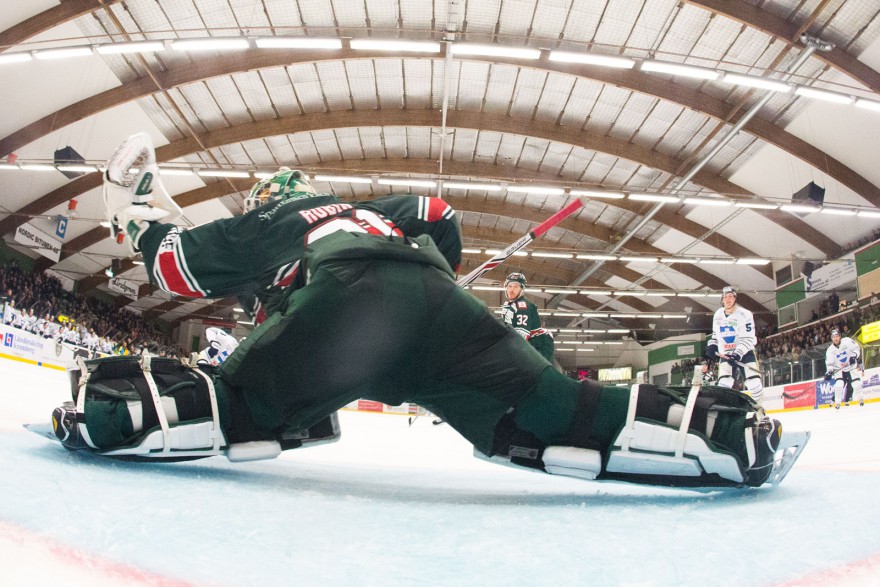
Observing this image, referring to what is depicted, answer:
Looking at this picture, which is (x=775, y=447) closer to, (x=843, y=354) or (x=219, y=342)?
(x=219, y=342)

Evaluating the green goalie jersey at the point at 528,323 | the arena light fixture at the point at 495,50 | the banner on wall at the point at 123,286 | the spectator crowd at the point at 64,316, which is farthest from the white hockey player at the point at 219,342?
the banner on wall at the point at 123,286

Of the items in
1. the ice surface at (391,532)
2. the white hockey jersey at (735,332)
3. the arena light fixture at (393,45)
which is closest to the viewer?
the ice surface at (391,532)

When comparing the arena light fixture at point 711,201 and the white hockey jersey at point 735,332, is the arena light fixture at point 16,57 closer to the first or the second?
the white hockey jersey at point 735,332

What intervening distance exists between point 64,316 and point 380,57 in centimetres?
Result: 1450

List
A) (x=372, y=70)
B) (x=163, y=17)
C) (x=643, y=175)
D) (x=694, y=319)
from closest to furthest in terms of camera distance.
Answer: (x=163, y=17), (x=372, y=70), (x=643, y=175), (x=694, y=319)

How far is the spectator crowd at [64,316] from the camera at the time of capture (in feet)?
46.3

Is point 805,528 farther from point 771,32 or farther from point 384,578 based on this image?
point 771,32

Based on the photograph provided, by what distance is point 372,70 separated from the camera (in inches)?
476

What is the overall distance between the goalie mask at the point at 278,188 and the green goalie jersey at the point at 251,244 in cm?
19

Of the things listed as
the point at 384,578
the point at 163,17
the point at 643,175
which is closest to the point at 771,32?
the point at 643,175

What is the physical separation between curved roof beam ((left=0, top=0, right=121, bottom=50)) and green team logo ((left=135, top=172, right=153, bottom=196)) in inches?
423

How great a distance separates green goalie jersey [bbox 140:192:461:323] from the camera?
1476mm

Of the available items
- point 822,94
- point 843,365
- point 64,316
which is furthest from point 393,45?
point 64,316

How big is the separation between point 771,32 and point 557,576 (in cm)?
1184
